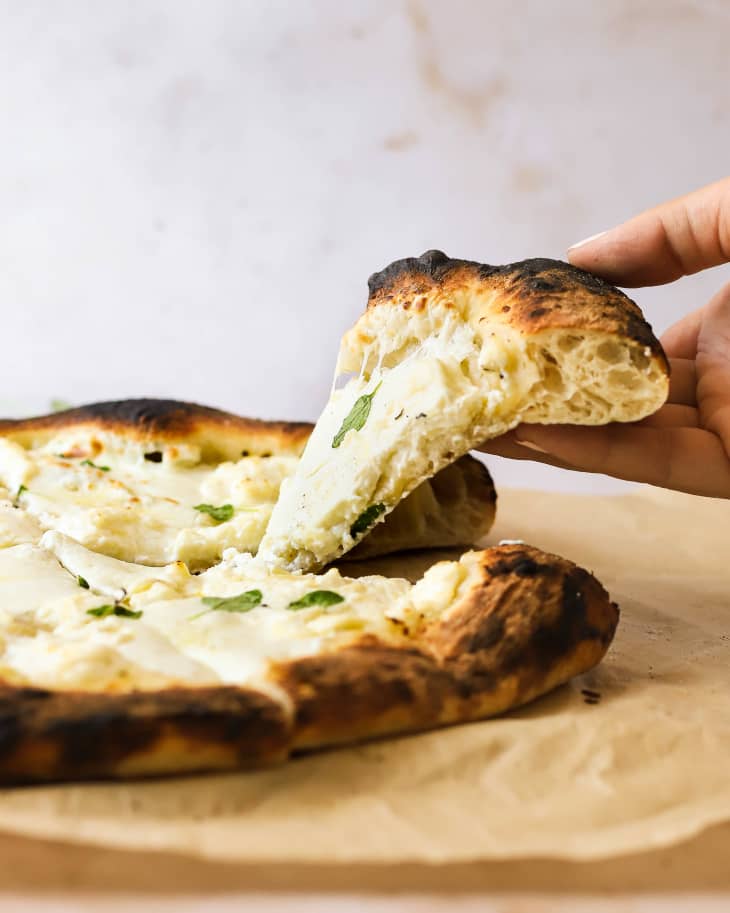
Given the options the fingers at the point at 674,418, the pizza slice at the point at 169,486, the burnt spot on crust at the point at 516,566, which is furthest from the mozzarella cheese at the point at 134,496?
the fingers at the point at 674,418

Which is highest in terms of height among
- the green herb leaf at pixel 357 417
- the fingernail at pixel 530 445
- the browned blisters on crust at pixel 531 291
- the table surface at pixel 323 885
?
the browned blisters on crust at pixel 531 291

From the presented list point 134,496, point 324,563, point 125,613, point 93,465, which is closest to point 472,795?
point 125,613

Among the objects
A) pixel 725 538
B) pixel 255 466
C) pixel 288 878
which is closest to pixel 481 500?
pixel 255 466

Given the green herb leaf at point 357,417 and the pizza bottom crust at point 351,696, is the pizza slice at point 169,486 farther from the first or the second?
the pizza bottom crust at point 351,696

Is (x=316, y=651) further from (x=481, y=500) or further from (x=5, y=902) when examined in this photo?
(x=481, y=500)

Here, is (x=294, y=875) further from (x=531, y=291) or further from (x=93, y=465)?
(x=93, y=465)
